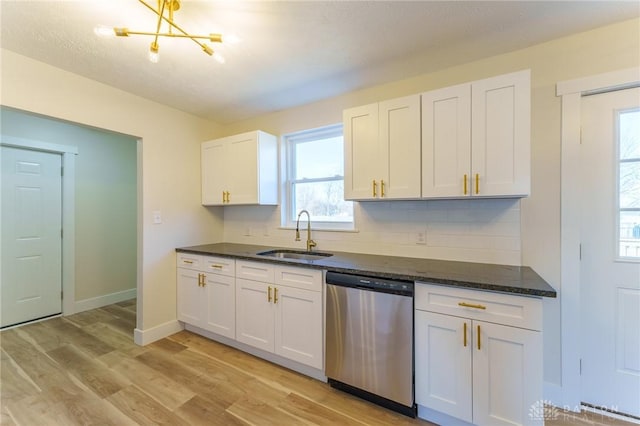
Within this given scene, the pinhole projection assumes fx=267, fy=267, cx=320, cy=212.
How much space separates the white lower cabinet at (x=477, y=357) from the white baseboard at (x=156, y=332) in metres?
2.63

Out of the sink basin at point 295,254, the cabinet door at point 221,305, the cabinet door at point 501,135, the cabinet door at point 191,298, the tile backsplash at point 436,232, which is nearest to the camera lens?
the cabinet door at point 501,135

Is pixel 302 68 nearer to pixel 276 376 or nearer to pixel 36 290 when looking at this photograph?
pixel 276 376

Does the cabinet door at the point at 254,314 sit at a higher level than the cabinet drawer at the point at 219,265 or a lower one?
lower

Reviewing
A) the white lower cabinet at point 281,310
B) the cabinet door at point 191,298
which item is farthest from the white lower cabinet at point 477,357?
the cabinet door at point 191,298

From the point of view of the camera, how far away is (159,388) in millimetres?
2045

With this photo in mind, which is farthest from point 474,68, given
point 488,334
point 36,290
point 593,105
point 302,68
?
point 36,290

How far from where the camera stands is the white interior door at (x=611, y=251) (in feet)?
5.69

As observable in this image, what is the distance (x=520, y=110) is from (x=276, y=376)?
2.66 m

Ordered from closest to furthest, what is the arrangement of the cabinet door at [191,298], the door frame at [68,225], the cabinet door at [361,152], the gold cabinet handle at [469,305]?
the gold cabinet handle at [469,305], the cabinet door at [361,152], the cabinet door at [191,298], the door frame at [68,225]

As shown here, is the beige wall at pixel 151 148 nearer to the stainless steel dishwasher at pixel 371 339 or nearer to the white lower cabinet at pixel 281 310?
the white lower cabinet at pixel 281 310

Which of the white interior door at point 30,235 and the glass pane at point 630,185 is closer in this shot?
the glass pane at point 630,185

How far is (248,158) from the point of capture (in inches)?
117

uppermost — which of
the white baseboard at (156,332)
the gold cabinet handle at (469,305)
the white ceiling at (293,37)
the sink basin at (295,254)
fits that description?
the white ceiling at (293,37)

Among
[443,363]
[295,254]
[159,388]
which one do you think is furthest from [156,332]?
[443,363]
